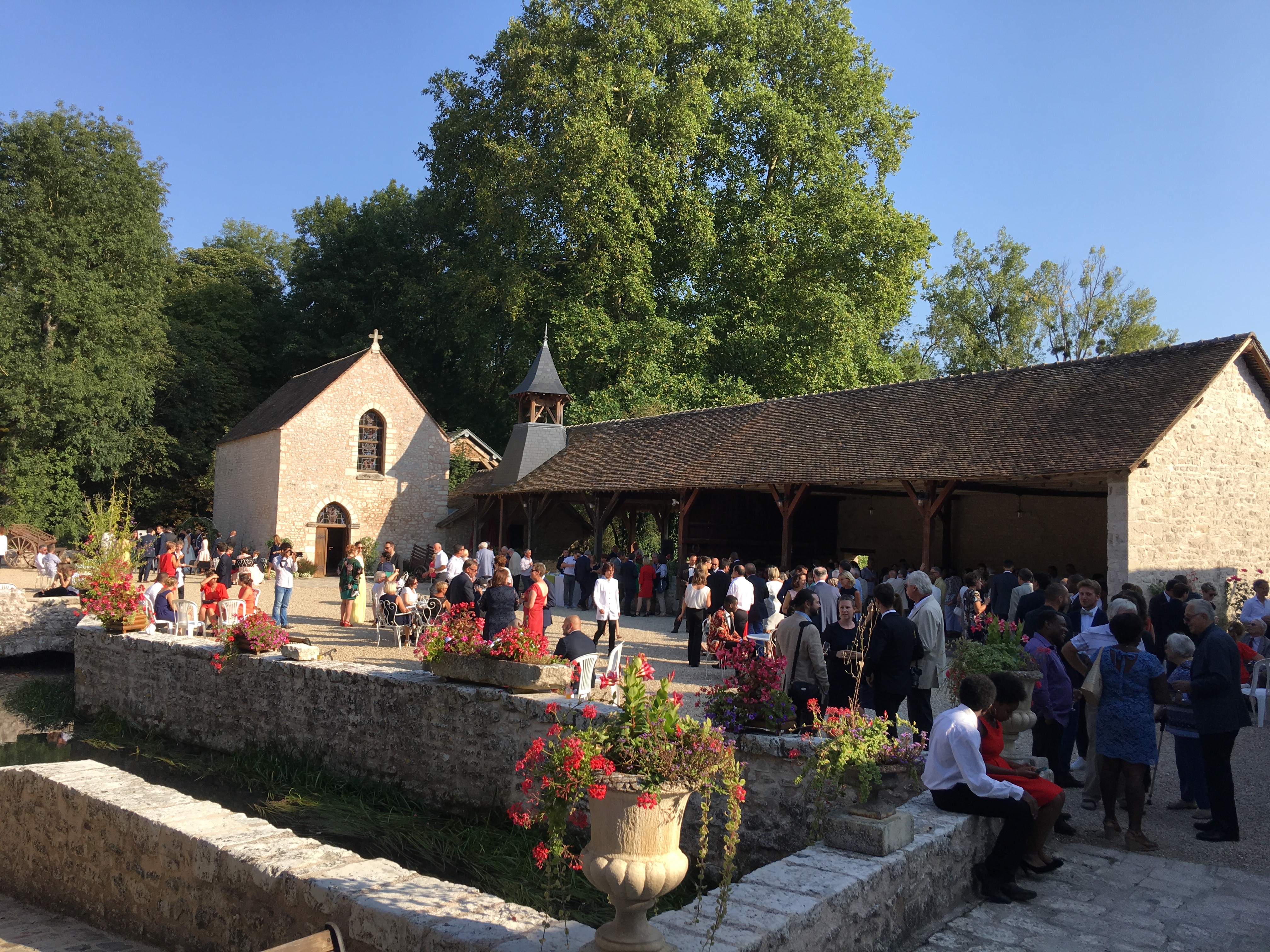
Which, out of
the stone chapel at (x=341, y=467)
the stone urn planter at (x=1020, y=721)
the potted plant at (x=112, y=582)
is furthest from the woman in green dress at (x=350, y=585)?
the stone chapel at (x=341, y=467)

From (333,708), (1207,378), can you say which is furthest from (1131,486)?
(333,708)

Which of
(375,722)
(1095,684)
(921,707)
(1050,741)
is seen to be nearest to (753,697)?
(1095,684)

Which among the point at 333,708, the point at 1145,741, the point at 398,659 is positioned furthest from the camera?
the point at 398,659

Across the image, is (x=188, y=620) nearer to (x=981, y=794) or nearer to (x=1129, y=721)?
(x=981, y=794)

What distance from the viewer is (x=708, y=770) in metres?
3.15

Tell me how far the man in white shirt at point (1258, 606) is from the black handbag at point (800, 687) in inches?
241

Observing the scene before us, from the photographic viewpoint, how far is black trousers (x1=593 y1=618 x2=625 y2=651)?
1161 cm

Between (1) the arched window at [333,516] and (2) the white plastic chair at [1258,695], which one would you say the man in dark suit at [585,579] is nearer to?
(1) the arched window at [333,516]

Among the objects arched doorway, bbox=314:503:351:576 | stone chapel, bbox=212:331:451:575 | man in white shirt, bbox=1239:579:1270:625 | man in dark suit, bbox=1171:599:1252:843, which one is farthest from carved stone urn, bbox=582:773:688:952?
arched doorway, bbox=314:503:351:576

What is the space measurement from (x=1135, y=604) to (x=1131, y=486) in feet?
21.2

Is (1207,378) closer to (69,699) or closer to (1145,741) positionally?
(1145,741)

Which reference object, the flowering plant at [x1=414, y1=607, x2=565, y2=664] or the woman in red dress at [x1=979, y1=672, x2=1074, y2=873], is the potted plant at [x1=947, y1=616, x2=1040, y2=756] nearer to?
the woman in red dress at [x1=979, y1=672, x2=1074, y2=873]

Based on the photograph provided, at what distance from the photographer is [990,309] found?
3438 centimetres

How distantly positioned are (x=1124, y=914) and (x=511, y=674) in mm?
4406
